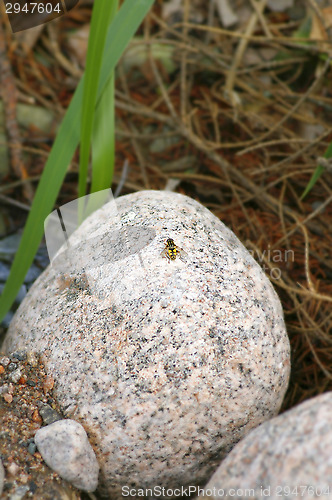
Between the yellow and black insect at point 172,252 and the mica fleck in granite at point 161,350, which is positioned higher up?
the yellow and black insect at point 172,252

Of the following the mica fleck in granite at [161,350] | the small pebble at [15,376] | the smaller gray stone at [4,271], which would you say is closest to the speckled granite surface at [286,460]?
the mica fleck in granite at [161,350]

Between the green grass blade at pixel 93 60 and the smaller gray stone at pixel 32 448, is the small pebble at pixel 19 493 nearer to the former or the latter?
the smaller gray stone at pixel 32 448

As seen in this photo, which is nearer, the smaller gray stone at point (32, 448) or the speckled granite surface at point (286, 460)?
the speckled granite surface at point (286, 460)

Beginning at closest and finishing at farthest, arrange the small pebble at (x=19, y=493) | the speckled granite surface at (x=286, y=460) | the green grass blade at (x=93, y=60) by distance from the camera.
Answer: the speckled granite surface at (x=286, y=460)
the small pebble at (x=19, y=493)
the green grass blade at (x=93, y=60)

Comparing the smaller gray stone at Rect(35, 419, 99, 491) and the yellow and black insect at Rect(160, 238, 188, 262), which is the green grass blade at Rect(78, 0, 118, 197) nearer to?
the yellow and black insect at Rect(160, 238, 188, 262)

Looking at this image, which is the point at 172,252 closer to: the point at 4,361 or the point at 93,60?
the point at 4,361

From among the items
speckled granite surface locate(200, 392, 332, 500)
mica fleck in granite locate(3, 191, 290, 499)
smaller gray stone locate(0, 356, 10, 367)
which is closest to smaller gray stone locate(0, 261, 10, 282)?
mica fleck in granite locate(3, 191, 290, 499)

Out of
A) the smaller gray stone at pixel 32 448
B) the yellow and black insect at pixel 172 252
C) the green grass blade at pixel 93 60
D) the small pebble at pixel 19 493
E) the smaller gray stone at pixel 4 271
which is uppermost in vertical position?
the green grass blade at pixel 93 60

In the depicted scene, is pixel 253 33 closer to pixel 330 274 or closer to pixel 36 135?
pixel 36 135
